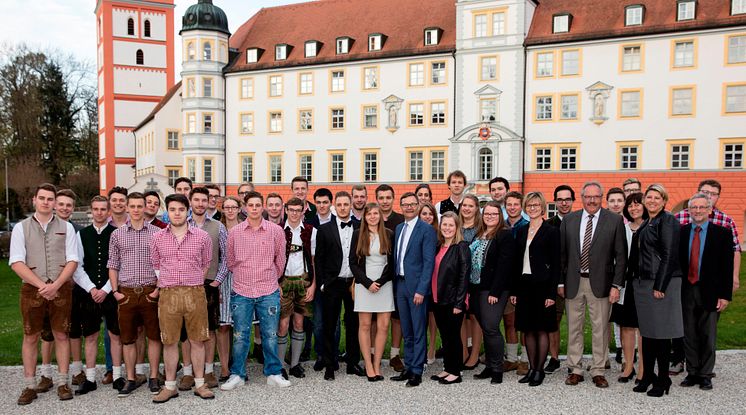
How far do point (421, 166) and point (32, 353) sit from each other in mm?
30106

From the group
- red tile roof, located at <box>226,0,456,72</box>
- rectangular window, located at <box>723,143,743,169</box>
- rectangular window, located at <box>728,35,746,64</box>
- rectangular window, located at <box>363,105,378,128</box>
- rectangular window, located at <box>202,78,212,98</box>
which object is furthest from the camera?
rectangular window, located at <box>202,78,212,98</box>

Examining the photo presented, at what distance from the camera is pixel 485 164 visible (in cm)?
3384

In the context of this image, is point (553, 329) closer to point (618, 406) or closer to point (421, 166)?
point (618, 406)

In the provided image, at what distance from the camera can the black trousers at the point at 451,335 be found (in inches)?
267

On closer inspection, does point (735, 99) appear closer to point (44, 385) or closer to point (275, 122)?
point (275, 122)

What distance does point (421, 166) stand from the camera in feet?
116

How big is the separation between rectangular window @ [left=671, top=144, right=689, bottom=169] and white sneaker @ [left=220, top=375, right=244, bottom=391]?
2926 centimetres

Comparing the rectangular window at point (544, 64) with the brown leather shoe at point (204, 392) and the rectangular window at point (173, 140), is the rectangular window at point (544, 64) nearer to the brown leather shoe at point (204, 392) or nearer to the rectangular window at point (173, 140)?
the rectangular window at point (173, 140)

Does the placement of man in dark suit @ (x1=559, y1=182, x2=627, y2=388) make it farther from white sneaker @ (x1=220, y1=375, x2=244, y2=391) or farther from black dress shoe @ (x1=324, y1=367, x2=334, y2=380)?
white sneaker @ (x1=220, y1=375, x2=244, y2=391)

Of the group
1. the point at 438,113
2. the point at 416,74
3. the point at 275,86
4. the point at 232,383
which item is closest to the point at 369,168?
the point at 438,113

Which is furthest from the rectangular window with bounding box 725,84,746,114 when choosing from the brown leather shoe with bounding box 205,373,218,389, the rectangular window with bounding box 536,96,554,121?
the brown leather shoe with bounding box 205,373,218,389

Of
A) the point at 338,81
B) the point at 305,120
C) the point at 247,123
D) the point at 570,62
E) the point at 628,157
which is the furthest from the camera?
the point at 247,123

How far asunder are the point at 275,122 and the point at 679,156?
2335cm

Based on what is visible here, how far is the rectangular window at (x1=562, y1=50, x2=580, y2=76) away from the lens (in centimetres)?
3219
